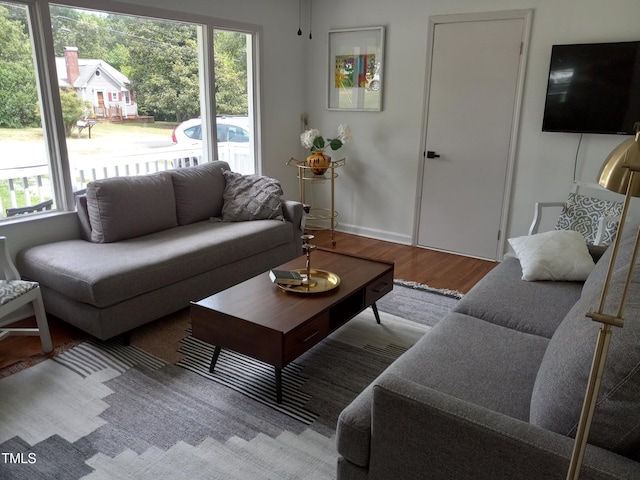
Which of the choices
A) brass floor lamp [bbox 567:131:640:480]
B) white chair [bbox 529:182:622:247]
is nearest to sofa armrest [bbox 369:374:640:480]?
brass floor lamp [bbox 567:131:640:480]

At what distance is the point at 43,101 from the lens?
318 centimetres

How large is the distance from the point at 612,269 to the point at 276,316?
169 cm

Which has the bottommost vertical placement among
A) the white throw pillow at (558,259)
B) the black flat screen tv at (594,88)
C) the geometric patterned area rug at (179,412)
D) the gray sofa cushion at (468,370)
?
the geometric patterned area rug at (179,412)

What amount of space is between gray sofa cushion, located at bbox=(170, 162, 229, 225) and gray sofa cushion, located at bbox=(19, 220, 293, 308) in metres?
0.16

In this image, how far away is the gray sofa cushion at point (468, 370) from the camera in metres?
1.55

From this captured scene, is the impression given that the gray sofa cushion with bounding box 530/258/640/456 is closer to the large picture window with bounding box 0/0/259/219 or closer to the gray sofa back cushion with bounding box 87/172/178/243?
the gray sofa back cushion with bounding box 87/172/178/243

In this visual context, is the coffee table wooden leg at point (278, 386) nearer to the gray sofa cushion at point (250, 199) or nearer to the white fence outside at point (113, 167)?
the gray sofa cushion at point (250, 199)

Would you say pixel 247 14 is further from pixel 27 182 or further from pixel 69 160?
pixel 27 182

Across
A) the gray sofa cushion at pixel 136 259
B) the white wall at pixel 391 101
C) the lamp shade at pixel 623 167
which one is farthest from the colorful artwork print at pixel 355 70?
the lamp shade at pixel 623 167

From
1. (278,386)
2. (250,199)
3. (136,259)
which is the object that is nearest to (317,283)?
(278,386)

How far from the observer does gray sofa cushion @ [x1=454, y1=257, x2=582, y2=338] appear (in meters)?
2.23

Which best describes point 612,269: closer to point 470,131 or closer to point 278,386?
point 278,386

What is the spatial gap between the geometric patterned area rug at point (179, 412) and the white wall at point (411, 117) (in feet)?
6.62

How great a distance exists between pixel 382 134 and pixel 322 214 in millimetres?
1157
